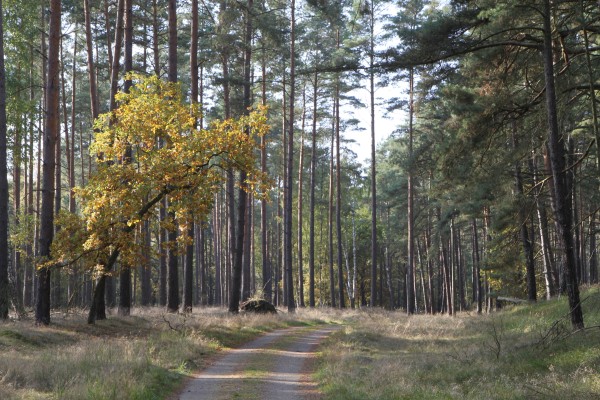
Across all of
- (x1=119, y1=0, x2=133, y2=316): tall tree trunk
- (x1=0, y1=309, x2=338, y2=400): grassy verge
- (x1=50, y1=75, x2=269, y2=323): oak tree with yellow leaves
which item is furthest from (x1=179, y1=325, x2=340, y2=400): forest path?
(x1=119, y1=0, x2=133, y2=316): tall tree trunk

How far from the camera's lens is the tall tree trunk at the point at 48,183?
606 inches

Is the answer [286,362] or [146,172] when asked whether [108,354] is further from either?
[146,172]

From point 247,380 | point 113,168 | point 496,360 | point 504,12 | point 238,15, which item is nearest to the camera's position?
point 247,380

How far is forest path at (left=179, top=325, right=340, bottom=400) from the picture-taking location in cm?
942

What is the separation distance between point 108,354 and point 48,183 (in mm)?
6656

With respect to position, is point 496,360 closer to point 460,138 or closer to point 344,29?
point 460,138

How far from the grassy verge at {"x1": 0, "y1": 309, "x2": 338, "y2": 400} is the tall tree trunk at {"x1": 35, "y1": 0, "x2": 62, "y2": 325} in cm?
71

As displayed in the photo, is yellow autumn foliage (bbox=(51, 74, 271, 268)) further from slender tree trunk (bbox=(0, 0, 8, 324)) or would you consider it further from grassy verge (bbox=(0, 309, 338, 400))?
grassy verge (bbox=(0, 309, 338, 400))

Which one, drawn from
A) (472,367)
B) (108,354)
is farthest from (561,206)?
(108,354)

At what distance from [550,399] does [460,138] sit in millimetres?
8582

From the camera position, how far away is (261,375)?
11273 millimetres

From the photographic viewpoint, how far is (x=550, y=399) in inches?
295

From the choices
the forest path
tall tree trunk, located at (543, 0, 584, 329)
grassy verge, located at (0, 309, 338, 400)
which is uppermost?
tall tree trunk, located at (543, 0, 584, 329)

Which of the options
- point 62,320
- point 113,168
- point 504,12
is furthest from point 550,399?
point 62,320
